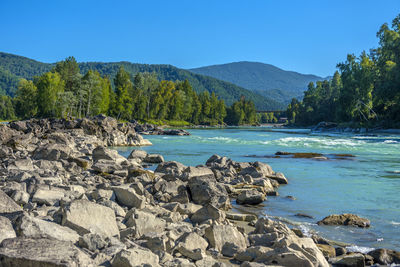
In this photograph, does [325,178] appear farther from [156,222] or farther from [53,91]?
[53,91]

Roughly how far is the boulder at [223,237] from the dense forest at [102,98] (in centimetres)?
8417

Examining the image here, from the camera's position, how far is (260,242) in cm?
655

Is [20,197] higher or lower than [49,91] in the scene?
lower

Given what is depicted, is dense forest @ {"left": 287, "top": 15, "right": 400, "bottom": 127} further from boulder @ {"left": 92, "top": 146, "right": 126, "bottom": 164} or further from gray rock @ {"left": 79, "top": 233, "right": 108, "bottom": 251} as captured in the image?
gray rock @ {"left": 79, "top": 233, "right": 108, "bottom": 251}

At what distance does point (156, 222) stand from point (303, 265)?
284 cm

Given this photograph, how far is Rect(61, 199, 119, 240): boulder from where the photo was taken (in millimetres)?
5516

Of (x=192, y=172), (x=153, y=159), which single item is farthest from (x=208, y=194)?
(x=153, y=159)

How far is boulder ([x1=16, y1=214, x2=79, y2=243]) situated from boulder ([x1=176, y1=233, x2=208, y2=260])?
163cm

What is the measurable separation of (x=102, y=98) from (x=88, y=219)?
93511mm

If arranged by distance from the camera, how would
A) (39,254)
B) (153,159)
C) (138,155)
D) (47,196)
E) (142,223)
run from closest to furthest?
1. (39,254)
2. (142,223)
3. (47,196)
4. (153,159)
5. (138,155)

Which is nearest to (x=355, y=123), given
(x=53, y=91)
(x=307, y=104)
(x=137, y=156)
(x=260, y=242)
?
(x=307, y=104)

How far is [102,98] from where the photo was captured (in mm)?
95188

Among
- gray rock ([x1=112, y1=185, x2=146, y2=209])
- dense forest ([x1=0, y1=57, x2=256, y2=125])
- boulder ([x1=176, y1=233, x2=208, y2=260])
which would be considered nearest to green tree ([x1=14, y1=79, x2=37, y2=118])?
dense forest ([x1=0, y1=57, x2=256, y2=125])

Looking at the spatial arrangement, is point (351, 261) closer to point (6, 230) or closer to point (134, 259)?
point (134, 259)
